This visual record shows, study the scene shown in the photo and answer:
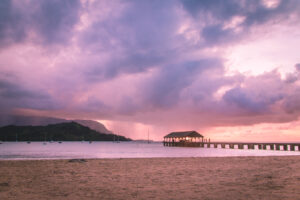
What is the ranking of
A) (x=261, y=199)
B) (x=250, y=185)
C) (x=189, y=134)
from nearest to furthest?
(x=261, y=199), (x=250, y=185), (x=189, y=134)

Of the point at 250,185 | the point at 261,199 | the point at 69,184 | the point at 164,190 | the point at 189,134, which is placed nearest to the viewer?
the point at 261,199

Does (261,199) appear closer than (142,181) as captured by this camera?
Yes

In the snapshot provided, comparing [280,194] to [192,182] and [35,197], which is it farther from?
[35,197]

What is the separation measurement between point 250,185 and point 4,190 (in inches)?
383

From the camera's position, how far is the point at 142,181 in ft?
40.3

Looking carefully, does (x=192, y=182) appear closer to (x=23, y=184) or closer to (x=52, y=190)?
(x=52, y=190)

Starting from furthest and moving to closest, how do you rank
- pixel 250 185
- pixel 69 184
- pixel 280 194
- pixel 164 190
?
pixel 69 184 → pixel 250 185 → pixel 164 190 → pixel 280 194

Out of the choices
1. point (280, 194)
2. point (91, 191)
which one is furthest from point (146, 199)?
point (280, 194)

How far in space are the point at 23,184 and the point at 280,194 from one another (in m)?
10.3

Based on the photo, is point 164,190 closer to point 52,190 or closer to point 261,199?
point 261,199

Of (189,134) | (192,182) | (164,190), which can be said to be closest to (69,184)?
(164,190)

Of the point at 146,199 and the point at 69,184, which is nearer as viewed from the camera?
the point at 146,199

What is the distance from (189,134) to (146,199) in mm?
74099

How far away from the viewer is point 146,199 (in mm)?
8500
